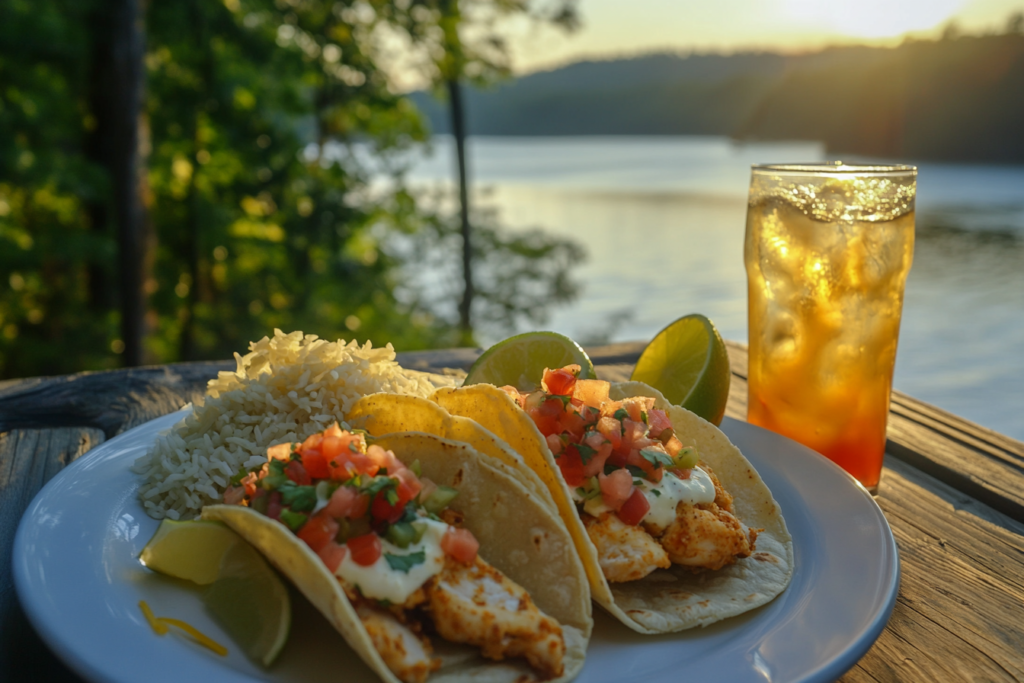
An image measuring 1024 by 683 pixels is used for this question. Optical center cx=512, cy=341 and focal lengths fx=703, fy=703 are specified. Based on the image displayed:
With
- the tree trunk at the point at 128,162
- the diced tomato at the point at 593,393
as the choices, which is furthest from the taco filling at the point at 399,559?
the tree trunk at the point at 128,162

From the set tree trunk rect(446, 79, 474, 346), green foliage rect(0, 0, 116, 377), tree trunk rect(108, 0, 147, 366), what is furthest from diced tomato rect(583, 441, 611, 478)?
tree trunk rect(446, 79, 474, 346)

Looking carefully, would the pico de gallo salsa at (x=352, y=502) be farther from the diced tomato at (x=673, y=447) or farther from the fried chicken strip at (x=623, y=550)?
the diced tomato at (x=673, y=447)

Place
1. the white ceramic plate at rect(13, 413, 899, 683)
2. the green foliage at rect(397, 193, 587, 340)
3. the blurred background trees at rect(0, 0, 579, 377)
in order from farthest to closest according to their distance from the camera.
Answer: the green foliage at rect(397, 193, 587, 340) < the blurred background trees at rect(0, 0, 579, 377) < the white ceramic plate at rect(13, 413, 899, 683)

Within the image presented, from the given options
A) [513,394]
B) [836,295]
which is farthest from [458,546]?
[836,295]

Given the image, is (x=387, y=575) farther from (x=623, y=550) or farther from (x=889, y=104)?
(x=889, y=104)

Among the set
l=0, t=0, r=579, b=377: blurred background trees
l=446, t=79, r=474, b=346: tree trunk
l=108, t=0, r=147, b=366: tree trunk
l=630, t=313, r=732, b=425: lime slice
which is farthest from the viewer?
l=446, t=79, r=474, b=346: tree trunk

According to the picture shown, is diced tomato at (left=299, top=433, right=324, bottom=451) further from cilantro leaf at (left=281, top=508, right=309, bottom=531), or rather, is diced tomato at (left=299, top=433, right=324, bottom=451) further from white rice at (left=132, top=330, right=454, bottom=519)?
white rice at (left=132, top=330, right=454, bottom=519)

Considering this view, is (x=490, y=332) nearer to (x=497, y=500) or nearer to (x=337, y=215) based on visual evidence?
(x=337, y=215)
